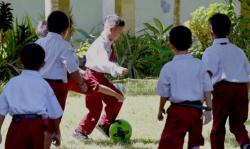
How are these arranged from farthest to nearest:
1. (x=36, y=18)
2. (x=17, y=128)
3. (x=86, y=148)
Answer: (x=36, y=18) → (x=86, y=148) → (x=17, y=128)

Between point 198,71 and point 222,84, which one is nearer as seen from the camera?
point 198,71

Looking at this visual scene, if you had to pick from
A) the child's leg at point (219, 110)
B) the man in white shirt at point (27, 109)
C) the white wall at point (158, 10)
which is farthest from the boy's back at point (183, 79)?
the white wall at point (158, 10)

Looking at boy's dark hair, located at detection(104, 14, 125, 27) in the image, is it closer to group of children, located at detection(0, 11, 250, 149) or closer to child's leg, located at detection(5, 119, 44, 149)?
group of children, located at detection(0, 11, 250, 149)

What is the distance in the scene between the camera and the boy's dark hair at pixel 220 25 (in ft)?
21.1

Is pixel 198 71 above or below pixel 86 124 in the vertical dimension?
above

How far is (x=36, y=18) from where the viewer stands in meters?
15.5

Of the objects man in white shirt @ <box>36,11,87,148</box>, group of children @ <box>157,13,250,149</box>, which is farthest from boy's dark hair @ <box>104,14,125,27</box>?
group of children @ <box>157,13,250,149</box>

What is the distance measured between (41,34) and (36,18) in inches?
326

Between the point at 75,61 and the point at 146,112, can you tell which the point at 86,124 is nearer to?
the point at 75,61

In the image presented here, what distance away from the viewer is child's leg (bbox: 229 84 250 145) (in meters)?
6.40

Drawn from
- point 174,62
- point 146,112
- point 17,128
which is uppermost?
point 174,62

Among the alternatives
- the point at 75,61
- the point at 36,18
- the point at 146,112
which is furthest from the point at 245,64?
the point at 36,18

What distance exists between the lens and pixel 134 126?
8516 millimetres

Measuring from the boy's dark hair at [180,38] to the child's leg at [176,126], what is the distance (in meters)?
0.49
